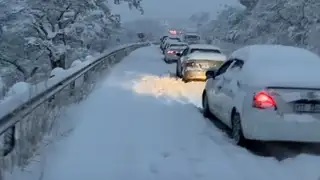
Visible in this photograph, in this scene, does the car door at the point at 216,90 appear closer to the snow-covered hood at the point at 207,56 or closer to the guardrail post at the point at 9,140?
the guardrail post at the point at 9,140

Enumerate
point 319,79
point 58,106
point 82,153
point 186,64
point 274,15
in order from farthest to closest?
point 274,15, point 186,64, point 58,106, point 319,79, point 82,153

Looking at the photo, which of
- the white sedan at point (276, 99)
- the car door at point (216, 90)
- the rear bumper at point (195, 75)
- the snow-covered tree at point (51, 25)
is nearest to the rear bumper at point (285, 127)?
the white sedan at point (276, 99)

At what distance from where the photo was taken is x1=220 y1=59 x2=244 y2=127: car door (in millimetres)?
10298

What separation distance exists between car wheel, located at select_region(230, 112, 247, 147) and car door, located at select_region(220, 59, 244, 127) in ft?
0.99

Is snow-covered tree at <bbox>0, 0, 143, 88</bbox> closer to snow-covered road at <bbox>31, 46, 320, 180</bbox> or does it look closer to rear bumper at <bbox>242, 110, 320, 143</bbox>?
snow-covered road at <bbox>31, 46, 320, 180</bbox>

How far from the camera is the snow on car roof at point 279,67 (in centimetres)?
913

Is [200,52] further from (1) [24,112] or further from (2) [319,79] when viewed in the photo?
(1) [24,112]

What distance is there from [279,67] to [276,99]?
1.02 meters

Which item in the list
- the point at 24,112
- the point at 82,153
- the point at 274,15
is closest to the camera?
the point at 24,112

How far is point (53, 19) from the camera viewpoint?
116 ft

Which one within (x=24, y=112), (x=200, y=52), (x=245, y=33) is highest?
(x=24, y=112)

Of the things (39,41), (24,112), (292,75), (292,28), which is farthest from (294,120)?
(292,28)

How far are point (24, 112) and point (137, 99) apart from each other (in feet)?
26.4

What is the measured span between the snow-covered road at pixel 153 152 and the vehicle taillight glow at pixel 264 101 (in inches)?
29.3
